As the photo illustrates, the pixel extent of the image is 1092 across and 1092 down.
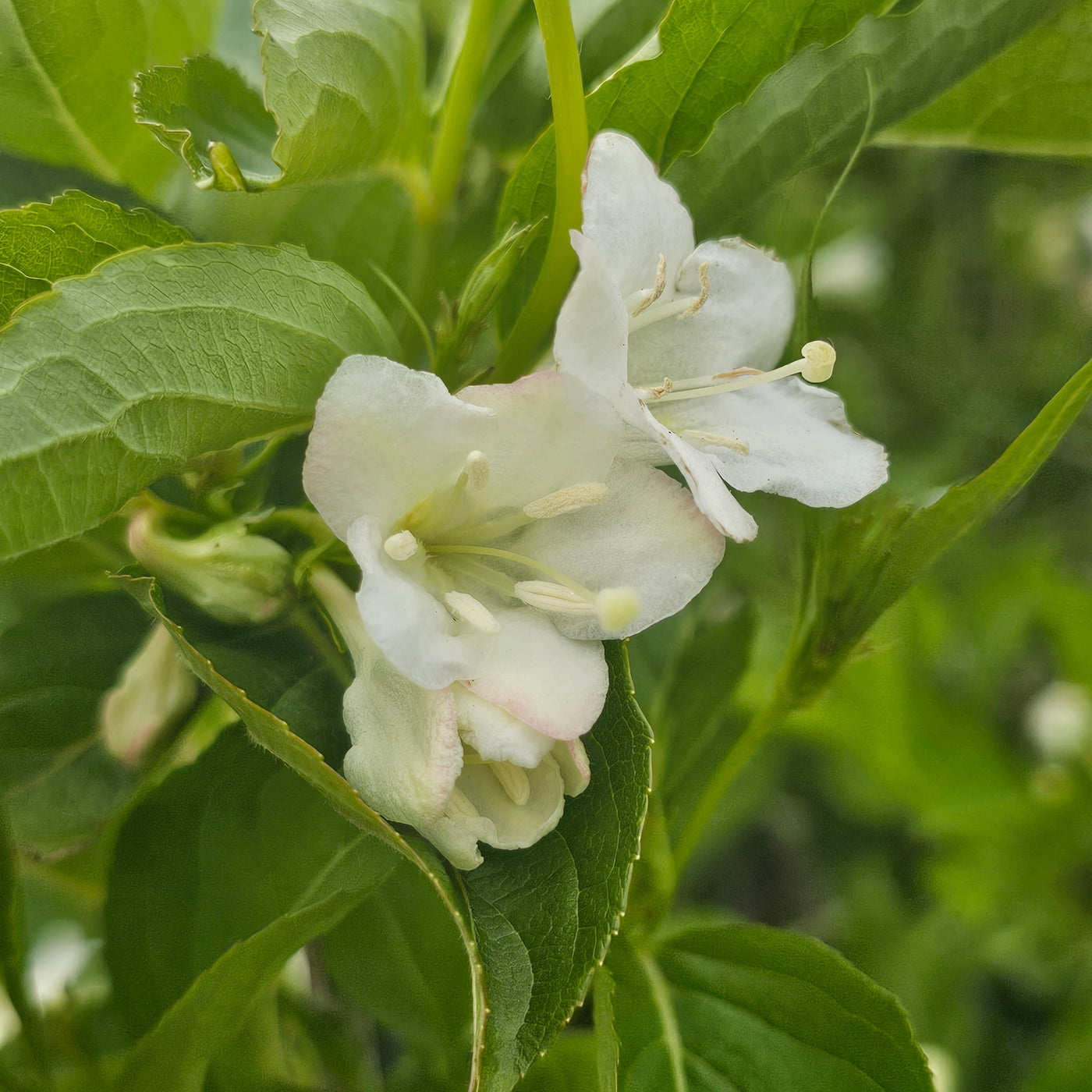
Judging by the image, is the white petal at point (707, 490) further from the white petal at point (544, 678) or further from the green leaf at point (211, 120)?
the green leaf at point (211, 120)

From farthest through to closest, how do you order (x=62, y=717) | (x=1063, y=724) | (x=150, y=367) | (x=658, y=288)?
(x=1063, y=724) < (x=62, y=717) < (x=658, y=288) < (x=150, y=367)

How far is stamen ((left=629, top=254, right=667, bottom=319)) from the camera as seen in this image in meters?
0.47

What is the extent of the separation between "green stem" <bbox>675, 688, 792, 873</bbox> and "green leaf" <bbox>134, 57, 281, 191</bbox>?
368mm

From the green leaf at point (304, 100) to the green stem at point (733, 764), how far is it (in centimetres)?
34

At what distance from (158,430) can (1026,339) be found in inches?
87.7

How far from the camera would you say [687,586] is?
0.42m

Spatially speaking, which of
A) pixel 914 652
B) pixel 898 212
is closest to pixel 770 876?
pixel 914 652

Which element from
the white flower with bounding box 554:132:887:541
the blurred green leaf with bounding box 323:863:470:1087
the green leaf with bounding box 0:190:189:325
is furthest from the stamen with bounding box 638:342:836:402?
the blurred green leaf with bounding box 323:863:470:1087

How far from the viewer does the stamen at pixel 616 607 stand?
0.39 m

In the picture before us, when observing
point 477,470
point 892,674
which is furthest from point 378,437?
point 892,674

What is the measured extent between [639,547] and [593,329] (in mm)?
88

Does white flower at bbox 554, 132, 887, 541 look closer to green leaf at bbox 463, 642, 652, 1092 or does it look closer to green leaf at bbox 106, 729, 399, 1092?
green leaf at bbox 463, 642, 652, 1092

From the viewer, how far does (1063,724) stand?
1675 millimetres

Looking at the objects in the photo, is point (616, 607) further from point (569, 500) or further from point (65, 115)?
point (65, 115)
